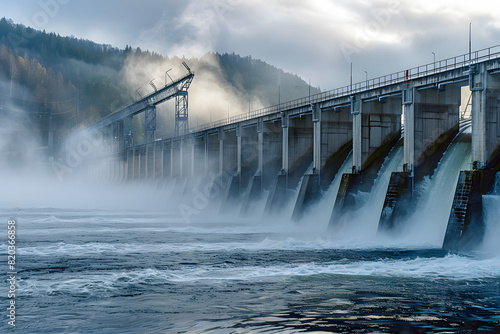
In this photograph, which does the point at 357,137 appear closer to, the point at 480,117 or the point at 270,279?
the point at 480,117

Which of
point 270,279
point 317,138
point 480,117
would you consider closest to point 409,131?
point 480,117

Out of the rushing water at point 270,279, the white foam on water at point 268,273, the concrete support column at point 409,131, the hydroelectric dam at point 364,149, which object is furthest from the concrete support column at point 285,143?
the white foam on water at point 268,273

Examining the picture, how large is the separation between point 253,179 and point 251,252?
26.8 metres

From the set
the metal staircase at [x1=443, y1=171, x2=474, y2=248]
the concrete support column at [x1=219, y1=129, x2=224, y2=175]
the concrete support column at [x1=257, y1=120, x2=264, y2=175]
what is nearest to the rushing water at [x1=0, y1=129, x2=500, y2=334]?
the metal staircase at [x1=443, y1=171, x2=474, y2=248]

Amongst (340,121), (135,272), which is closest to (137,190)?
(340,121)

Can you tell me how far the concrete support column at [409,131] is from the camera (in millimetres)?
35000

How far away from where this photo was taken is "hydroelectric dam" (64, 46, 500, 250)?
96.1ft

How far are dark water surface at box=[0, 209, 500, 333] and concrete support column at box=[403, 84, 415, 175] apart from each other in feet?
20.3

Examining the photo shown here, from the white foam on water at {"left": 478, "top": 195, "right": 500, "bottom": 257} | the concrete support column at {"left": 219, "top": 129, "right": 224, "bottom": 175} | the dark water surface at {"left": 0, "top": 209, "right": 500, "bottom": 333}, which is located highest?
the concrete support column at {"left": 219, "top": 129, "right": 224, "bottom": 175}

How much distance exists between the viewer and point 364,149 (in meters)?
41.3

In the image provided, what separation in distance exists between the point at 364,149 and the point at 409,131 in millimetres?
6288

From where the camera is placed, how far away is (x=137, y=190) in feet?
322

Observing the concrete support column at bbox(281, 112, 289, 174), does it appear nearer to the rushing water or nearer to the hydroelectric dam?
the hydroelectric dam

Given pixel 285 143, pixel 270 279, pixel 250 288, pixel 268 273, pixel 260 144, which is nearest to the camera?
pixel 250 288
